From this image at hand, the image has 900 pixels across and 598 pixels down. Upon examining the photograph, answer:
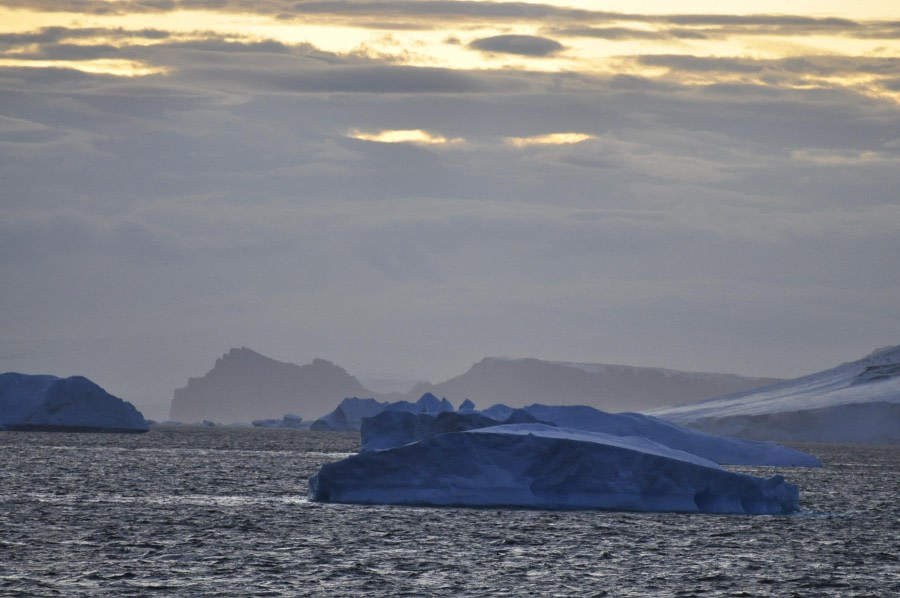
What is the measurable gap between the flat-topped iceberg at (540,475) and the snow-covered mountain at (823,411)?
92509mm

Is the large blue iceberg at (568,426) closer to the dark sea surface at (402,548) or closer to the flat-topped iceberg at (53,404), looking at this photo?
the dark sea surface at (402,548)

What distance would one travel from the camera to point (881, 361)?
15712 cm

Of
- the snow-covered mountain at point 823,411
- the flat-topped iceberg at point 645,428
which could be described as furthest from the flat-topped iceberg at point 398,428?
the snow-covered mountain at point 823,411

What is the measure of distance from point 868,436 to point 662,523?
95495mm

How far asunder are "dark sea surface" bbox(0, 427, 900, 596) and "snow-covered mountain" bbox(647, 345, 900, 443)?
8460 centimetres

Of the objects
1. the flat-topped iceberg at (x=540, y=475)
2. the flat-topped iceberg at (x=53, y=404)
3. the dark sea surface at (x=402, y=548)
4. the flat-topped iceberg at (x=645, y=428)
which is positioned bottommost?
the dark sea surface at (x=402, y=548)

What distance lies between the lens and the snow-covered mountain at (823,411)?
12962 centimetres

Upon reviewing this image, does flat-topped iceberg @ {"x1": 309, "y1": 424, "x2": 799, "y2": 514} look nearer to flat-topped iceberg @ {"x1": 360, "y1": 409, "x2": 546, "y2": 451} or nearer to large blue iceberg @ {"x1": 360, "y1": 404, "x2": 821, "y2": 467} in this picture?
large blue iceberg @ {"x1": 360, "y1": 404, "x2": 821, "y2": 467}

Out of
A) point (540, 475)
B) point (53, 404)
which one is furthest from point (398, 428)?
point (53, 404)

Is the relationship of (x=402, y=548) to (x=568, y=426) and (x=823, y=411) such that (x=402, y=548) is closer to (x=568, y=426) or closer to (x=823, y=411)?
(x=568, y=426)

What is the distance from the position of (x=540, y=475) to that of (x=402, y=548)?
27.8 ft

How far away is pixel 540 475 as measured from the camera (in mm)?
38750

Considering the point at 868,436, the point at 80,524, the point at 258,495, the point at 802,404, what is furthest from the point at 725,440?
the point at 802,404

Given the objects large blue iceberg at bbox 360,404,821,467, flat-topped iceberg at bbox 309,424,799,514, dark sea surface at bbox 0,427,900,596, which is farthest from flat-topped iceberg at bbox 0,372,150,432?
flat-topped iceberg at bbox 309,424,799,514
